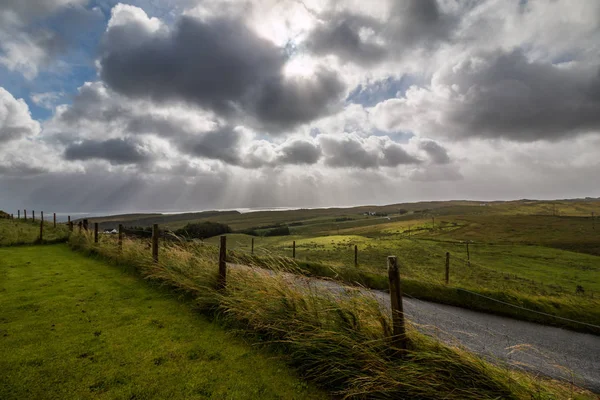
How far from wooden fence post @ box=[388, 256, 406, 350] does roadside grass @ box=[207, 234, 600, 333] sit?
254cm

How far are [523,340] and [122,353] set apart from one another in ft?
43.2

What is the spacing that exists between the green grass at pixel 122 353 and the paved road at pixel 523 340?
8.34 feet

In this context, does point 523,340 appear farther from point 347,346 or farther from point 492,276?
point 492,276

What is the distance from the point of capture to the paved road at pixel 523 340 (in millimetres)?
8523

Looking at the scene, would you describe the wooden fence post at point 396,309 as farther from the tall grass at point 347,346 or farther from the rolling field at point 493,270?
the rolling field at point 493,270

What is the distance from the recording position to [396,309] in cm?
433

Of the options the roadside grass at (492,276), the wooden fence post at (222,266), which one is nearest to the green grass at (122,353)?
the wooden fence post at (222,266)

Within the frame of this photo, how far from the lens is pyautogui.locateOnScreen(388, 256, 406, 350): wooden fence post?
14.0ft

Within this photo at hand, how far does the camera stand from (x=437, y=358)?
158 inches

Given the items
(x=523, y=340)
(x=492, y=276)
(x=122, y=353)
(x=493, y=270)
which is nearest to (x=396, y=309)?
(x=122, y=353)

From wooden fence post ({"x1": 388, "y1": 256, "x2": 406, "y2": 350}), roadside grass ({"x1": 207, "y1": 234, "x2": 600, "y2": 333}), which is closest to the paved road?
roadside grass ({"x1": 207, "y1": 234, "x2": 600, "y2": 333})

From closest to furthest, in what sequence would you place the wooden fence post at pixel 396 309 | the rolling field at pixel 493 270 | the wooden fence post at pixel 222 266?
the wooden fence post at pixel 396 309 < the wooden fence post at pixel 222 266 < the rolling field at pixel 493 270

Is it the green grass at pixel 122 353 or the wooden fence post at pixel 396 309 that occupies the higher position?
the wooden fence post at pixel 396 309

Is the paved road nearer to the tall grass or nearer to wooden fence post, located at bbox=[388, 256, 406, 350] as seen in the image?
the tall grass
